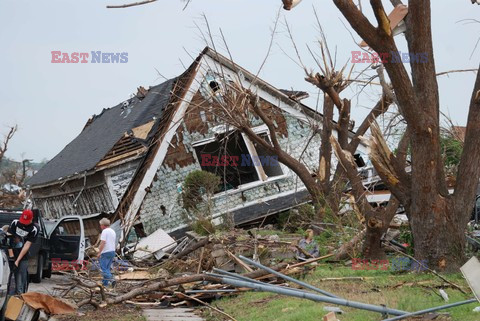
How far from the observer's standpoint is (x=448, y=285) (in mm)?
12766

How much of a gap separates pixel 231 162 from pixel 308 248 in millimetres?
14418

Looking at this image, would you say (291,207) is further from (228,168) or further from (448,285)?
(448,285)

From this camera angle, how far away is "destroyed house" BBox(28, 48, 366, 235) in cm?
2986

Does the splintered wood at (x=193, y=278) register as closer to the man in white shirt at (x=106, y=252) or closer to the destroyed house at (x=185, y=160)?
the man in white shirt at (x=106, y=252)

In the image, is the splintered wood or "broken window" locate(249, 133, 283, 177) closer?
the splintered wood

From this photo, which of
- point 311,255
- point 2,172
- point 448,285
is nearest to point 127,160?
point 311,255

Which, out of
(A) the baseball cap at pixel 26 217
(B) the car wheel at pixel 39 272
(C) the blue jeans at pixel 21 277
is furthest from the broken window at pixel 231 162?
(C) the blue jeans at pixel 21 277

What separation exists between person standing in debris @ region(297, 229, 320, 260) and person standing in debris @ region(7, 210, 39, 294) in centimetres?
564

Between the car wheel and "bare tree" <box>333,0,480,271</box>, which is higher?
"bare tree" <box>333,0,480,271</box>

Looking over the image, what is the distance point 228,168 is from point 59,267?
11633 mm

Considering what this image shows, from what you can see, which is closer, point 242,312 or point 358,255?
point 242,312

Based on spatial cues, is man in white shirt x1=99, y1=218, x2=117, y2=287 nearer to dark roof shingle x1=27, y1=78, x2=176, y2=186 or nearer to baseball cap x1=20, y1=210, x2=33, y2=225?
baseball cap x1=20, y1=210, x2=33, y2=225

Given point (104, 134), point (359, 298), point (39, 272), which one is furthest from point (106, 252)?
point (104, 134)

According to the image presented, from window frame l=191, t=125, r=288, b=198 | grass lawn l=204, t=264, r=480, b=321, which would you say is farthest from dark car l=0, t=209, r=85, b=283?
window frame l=191, t=125, r=288, b=198
